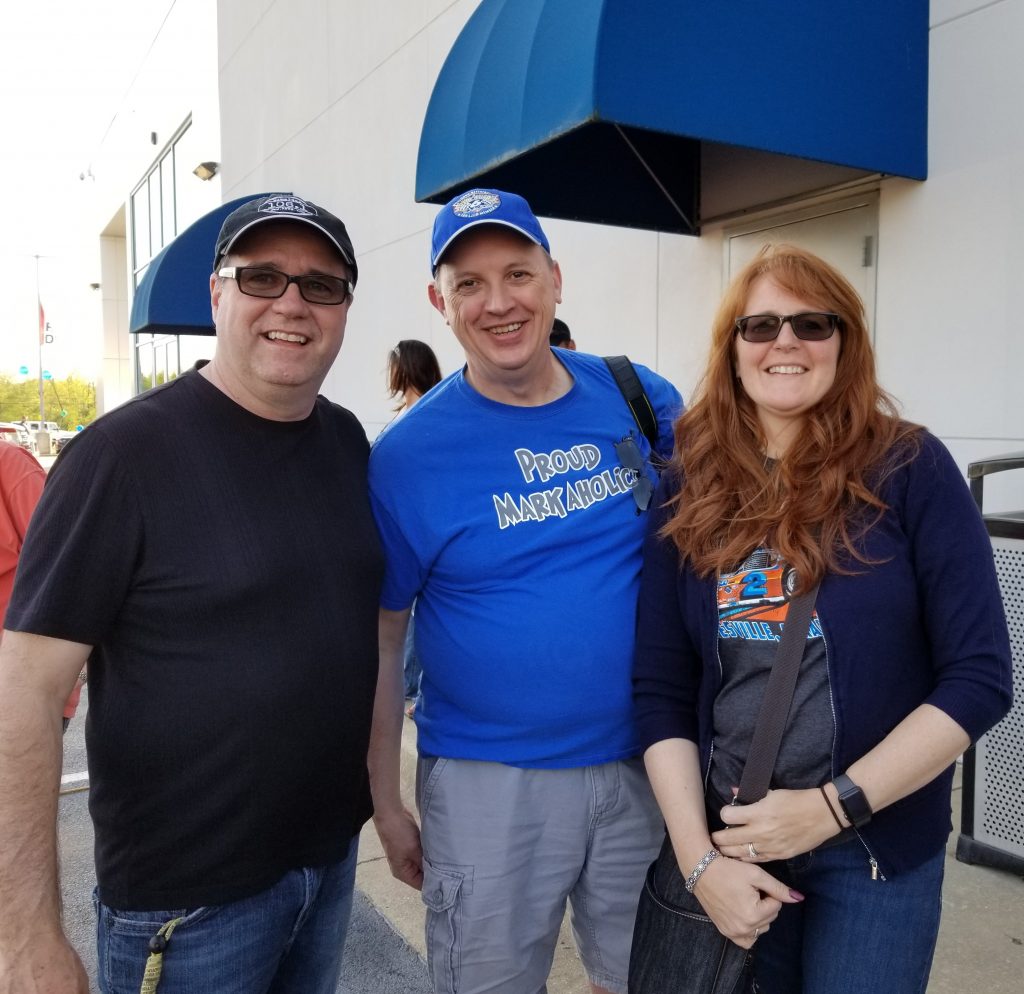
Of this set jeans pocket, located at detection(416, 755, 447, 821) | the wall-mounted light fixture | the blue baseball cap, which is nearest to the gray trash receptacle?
the blue baseball cap

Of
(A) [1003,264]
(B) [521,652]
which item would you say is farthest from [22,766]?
(A) [1003,264]

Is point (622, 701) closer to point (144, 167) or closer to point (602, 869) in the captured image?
point (602, 869)

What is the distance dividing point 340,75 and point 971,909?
10.4 metres

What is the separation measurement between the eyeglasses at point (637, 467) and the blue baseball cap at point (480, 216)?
0.59 metres

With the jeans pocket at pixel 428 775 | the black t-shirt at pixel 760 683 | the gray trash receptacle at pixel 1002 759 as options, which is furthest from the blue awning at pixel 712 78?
the jeans pocket at pixel 428 775

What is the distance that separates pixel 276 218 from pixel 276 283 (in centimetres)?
14

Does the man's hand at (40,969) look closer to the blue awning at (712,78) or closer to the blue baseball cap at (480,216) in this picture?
the blue baseball cap at (480,216)

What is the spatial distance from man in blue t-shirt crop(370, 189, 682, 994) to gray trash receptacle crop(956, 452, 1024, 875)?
173cm

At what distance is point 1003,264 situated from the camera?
13.2 feet

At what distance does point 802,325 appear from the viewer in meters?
1.83

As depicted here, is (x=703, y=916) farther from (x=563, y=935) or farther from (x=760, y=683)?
(x=563, y=935)

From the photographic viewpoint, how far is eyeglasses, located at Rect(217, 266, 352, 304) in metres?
1.99

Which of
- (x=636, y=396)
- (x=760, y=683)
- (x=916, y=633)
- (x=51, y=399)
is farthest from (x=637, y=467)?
(x=51, y=399)

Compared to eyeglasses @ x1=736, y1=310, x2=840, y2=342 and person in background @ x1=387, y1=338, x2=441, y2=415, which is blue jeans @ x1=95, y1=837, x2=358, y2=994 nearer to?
eyeglasses @ x1=736, y1=310, x2=840, y2=342
